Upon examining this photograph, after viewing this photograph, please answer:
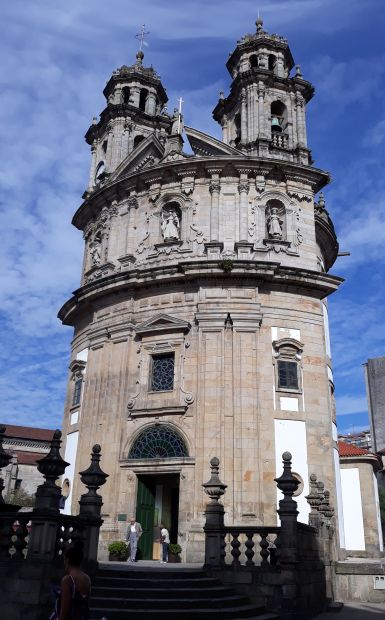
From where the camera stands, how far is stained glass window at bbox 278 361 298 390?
20656 millimetres

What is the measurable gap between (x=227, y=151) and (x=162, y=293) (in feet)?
23.2

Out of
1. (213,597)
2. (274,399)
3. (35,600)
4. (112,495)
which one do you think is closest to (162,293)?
(274,399)

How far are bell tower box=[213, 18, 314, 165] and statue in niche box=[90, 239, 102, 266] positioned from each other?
303 inches

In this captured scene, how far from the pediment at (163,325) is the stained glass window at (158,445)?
3487 millimetres

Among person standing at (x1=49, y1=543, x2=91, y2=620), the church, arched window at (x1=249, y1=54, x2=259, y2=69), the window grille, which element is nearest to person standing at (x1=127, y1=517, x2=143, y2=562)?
the church

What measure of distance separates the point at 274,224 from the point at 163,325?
6.01 metres

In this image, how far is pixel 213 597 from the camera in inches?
494

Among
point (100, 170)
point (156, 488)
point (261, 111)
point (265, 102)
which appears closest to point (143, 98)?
point (100, 170)

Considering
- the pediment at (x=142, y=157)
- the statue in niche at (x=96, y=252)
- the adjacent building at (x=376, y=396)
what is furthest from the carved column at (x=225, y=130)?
the adjacent building at (x=376, y=396)

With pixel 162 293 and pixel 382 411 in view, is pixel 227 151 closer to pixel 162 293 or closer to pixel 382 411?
pixel 162 293

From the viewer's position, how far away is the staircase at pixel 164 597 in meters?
11.0

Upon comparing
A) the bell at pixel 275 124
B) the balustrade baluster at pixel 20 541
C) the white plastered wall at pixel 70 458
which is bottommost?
the balustrade baluster at pixel 20 541

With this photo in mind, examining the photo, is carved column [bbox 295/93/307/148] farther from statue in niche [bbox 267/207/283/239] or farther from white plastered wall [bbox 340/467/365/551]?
white plastered wall [bbox 340/467/365/551]

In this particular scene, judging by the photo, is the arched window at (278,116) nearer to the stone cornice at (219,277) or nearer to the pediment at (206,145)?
the pediment at (206,145)
